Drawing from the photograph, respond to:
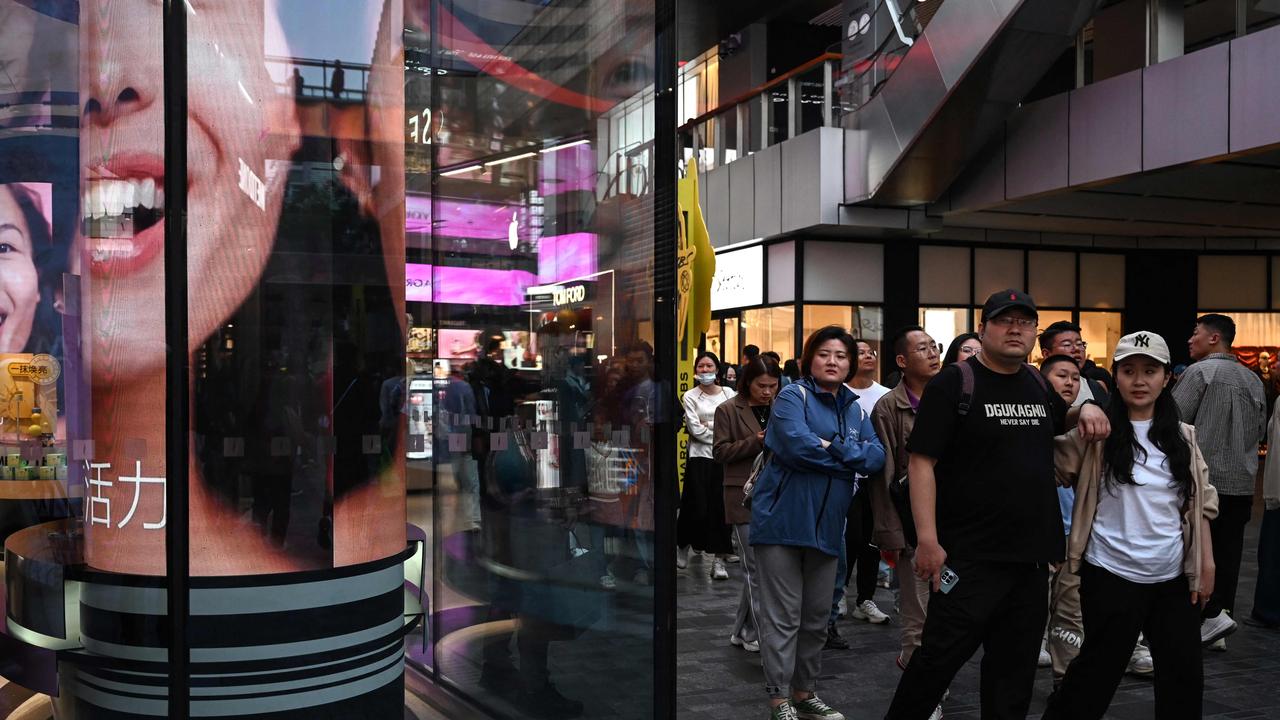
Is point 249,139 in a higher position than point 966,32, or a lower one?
lower

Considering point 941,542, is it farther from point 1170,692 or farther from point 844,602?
point 844,602

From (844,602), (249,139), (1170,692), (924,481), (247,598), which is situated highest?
(249,139)

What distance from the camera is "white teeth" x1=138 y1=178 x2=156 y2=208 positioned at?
3430mm

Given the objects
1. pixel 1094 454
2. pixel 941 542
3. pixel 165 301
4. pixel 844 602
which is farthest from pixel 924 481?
pixel 844 602

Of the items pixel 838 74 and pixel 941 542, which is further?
pixel 838 74

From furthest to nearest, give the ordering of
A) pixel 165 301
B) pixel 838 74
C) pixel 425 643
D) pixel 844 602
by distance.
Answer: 1. pixel 838 74
2. pixel 844 602
3. pixel 425 643
4. pixel 165 301

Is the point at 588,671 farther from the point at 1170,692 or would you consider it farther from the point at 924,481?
the point at 1170,692

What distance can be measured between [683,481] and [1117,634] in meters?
4.37

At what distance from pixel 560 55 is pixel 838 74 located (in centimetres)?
1311

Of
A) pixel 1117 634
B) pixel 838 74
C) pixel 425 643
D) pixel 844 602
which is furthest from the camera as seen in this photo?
pixel 838 74

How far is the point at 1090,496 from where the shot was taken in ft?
14.6

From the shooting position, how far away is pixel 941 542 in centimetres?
442

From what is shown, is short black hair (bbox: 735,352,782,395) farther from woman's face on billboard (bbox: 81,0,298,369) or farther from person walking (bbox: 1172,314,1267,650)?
woman's face on billboard (bbox: 81,0,298,369)

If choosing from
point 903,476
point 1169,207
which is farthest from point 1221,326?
point 1169,207
